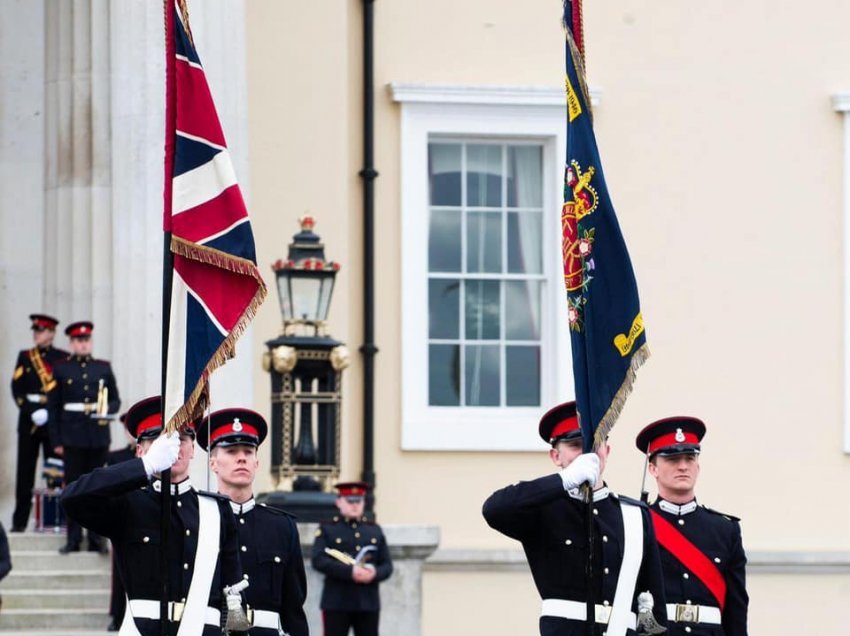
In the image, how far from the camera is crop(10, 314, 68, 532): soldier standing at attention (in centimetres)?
1825

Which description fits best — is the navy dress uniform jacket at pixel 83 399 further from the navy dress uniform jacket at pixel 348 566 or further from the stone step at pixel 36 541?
the navy dress uniform jacket at pixel 348 566

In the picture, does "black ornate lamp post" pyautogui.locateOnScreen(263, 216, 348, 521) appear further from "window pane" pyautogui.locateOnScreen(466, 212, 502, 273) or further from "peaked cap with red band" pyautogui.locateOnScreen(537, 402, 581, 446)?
"peaked cap with red band" pyautogui.locateOnScreen(537, 402, 581, 446)

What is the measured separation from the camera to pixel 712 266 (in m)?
20.2

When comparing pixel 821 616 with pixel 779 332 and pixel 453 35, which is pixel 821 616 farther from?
pixel 453 35

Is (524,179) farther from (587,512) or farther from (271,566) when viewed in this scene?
(587,512)

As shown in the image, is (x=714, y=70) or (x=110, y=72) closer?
(x=110, y=72)

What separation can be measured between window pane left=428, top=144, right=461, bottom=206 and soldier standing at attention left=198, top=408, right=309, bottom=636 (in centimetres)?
910

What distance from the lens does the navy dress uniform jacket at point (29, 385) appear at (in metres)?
18.2

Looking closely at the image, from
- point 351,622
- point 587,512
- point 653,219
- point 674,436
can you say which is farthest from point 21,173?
point 587,512

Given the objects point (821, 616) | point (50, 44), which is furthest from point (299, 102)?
point (821, 616)

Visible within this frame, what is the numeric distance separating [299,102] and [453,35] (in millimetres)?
1342

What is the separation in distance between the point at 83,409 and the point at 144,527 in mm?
7864

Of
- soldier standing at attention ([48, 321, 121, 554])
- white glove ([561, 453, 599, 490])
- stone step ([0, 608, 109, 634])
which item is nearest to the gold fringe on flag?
white glove ([561, 453, 599, 490])

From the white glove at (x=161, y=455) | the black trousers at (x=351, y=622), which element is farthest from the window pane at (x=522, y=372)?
the white glove at (x=161, y=455)
